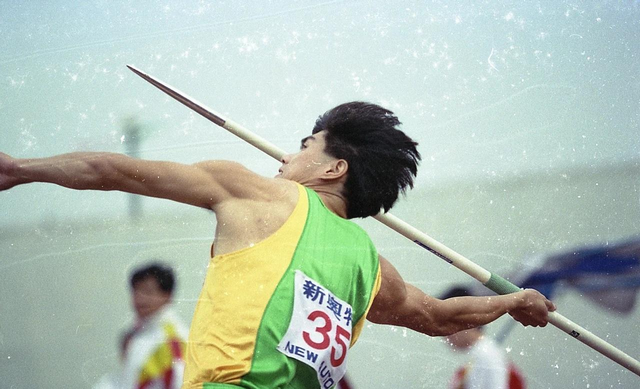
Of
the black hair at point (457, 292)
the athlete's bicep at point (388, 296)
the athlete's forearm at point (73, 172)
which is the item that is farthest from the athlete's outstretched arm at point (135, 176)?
the black hair at point (457, 292)

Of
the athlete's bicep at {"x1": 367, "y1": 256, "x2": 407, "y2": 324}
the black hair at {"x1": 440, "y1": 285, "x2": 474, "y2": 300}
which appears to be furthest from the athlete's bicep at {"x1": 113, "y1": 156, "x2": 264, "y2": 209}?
the black hair at {"x1": 440, "y1": 285, "x2": 474, "y2": 300}

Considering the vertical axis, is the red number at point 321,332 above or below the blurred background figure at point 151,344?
above

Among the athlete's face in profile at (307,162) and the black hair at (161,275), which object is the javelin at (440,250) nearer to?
the athlete's face in profile at (307,162)

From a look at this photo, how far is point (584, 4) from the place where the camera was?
126 centimetres

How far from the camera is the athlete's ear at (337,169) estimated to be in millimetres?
1084

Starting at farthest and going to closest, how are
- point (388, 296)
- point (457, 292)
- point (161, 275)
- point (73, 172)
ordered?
point (457, 292), point (388, 296), point (161, 275), point (73, 172)

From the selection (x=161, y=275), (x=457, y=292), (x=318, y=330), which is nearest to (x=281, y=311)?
(x=318, y=330)

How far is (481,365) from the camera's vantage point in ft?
4.25

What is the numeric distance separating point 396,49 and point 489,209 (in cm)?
27

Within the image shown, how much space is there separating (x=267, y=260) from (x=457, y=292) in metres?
0.41

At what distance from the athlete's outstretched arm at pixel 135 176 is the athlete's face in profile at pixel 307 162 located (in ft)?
0.39

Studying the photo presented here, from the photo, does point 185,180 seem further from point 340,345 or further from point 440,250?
point 440,250

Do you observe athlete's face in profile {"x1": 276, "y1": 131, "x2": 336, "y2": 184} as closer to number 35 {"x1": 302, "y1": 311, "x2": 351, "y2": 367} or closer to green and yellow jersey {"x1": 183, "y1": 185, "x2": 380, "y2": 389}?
green and yellow jersey {"x1": 183, "y1": 185, "x2": 380, "y2": 389}

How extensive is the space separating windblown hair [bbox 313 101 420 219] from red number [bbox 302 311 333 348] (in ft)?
0.59
